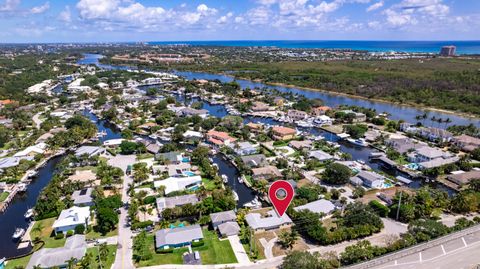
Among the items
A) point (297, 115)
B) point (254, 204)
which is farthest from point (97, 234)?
point (297, 115)

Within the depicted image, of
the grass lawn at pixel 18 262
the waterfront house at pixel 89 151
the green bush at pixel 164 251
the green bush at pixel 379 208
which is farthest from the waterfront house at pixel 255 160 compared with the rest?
the grass lawn at pixel 18 262

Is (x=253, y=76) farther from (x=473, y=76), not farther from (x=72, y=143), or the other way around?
Result: (x=72, y=143)

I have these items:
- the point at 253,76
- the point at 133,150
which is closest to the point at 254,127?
the point at 133,150

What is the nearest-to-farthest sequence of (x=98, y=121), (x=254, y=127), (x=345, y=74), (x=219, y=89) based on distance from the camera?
(x=254, y=127) < (x=98, y=121) < (x=219, y=89) < (x=345, y=74)

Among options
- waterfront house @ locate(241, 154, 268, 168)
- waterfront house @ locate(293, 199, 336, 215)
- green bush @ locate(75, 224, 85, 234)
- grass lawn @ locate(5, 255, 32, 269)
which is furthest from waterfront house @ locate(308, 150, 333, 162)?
grass lawn @ locate(5, 255, 32, 269)

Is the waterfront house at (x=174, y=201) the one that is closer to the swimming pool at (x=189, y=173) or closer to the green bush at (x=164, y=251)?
the green bush at (x=164, y=251)

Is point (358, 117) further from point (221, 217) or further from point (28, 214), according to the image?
point (28, 214)
